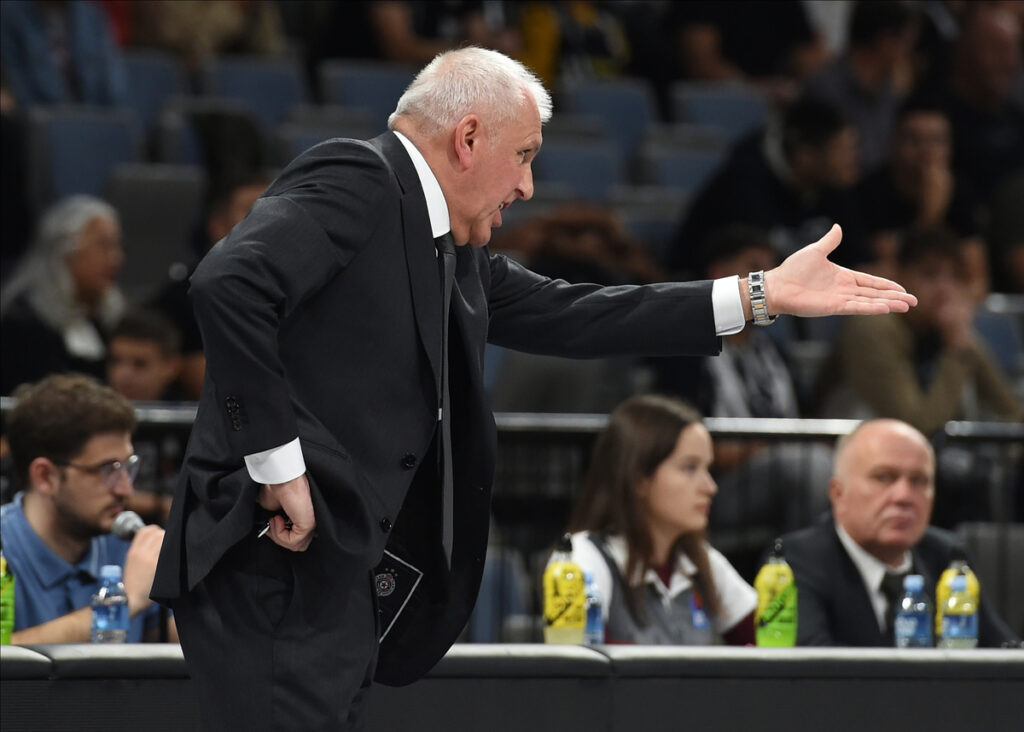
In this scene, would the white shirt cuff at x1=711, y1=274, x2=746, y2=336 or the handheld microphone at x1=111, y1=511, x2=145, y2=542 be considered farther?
the handheld microphone at x1=111, y1=511, x2=145, y2=542

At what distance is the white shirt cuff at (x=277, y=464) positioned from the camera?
234 cm

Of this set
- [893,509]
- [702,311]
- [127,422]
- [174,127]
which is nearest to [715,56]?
[174,127]

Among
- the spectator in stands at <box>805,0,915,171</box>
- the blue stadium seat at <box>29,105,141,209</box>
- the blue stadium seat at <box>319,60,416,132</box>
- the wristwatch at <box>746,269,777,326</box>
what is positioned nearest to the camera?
the wristwatch at <box>746,269,777,326</box>

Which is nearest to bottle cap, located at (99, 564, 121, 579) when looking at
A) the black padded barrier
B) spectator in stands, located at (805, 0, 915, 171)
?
the black padded barrier

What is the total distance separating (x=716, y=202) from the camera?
745cm

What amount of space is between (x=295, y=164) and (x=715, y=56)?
7859 mm

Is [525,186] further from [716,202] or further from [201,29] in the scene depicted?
[201,29]

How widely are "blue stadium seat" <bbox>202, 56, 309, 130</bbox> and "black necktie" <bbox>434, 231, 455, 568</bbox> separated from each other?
5.51 m

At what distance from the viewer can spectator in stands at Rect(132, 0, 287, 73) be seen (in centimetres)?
816

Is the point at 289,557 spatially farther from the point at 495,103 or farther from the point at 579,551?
the point at 579,551

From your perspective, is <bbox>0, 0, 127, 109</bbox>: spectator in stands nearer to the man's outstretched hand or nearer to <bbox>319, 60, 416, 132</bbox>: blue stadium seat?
<bbox>319, 60, 416, 132</bbox>: blue stadium seat

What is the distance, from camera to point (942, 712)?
10.9 feet

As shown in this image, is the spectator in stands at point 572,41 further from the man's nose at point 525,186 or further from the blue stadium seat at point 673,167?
the man's nose at point 525,186

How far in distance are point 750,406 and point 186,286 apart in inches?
82.2
